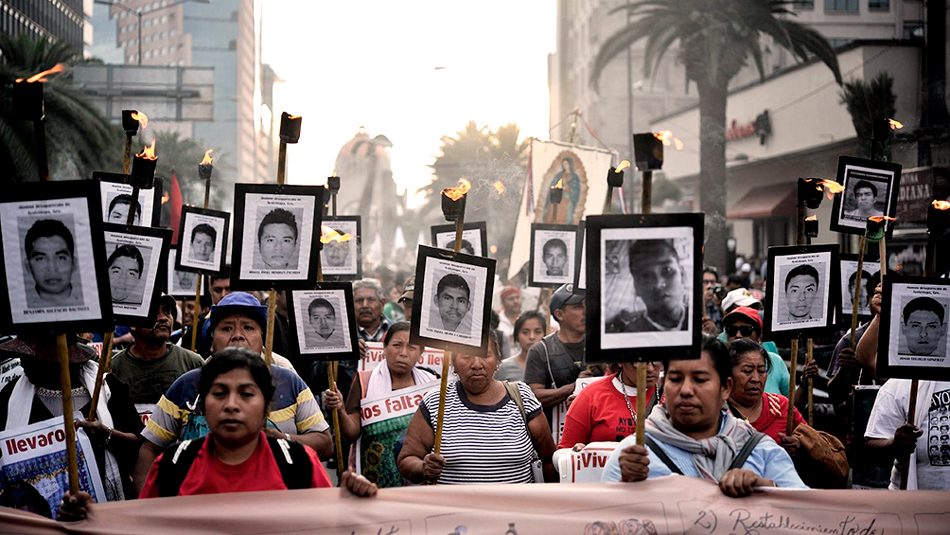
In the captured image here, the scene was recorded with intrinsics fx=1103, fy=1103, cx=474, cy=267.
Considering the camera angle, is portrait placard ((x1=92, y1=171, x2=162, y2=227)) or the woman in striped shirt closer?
the woman in striped shirt

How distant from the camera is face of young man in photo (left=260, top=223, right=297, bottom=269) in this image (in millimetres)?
5027

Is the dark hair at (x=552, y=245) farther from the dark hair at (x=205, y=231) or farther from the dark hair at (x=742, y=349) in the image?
the dark hair at (x=742, y=349)

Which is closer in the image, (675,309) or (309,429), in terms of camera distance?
(675,309)

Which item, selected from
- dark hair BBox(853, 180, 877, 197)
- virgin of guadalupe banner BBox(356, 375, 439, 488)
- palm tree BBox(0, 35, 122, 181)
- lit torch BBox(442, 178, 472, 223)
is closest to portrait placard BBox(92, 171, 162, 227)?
virgin of guadalupe banner BBox(356, 375, 439, 488)

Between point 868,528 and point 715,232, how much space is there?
831 inches

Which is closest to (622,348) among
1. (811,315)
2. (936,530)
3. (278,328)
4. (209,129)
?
(936,530)

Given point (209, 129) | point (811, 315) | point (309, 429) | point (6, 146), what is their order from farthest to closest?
point (209, 129) → point (6, 146) → point (811, 315) → point (309, 429)

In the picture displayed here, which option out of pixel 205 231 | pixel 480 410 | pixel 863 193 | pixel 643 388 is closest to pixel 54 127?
A: pixel 205 231

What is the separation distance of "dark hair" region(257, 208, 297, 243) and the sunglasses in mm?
3262

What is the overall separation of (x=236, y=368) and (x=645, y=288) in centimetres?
150

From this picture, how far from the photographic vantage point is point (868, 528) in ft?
13.4

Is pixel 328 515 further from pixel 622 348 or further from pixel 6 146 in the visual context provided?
pixel 6 146

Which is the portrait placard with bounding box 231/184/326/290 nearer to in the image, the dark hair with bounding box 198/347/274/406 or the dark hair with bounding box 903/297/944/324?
the dark hair with bounding box 198/347/274/406

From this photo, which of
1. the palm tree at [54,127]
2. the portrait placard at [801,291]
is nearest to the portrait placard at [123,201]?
the portrait placard at [801,291]
